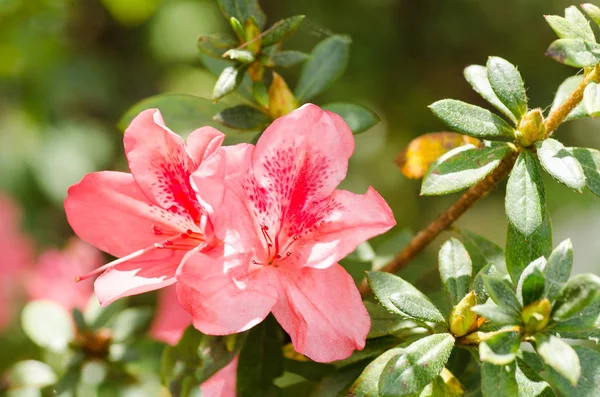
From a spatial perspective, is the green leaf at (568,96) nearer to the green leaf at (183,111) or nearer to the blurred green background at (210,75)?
the green leaf at (183,111)

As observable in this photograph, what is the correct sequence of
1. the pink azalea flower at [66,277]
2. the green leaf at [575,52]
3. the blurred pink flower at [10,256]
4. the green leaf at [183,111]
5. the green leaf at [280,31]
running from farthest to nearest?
the blurred pink flower at [10,256]
the pink azalea flower at [66,277]
the green leaf at [183,111]
the green leaf at [280,31]
the green leaf at [575,52]

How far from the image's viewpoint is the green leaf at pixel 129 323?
144cm

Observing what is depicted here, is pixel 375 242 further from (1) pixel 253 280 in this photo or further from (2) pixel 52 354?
(1) pixel 253 280

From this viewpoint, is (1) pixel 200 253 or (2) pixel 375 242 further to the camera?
(2) pixel 375 242

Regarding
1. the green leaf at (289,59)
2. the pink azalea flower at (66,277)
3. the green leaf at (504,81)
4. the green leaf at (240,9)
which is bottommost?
the pink azalea flower at (66,277)

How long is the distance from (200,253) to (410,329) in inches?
12.1

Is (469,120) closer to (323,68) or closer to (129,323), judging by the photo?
(323,68)

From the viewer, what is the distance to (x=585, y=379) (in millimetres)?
847

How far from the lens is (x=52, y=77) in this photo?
273cm

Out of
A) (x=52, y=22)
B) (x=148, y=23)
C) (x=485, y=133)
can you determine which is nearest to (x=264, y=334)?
(x=485, y=133)

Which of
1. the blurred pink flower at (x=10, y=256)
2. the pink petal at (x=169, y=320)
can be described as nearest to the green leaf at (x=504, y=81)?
the pink petal at (x=169, y=320)

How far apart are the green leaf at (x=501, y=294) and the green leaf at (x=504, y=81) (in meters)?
0.25

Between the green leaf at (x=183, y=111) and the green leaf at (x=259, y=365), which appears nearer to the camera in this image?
the green leaf at (x=259, y=365)

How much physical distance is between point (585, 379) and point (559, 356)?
10cm
